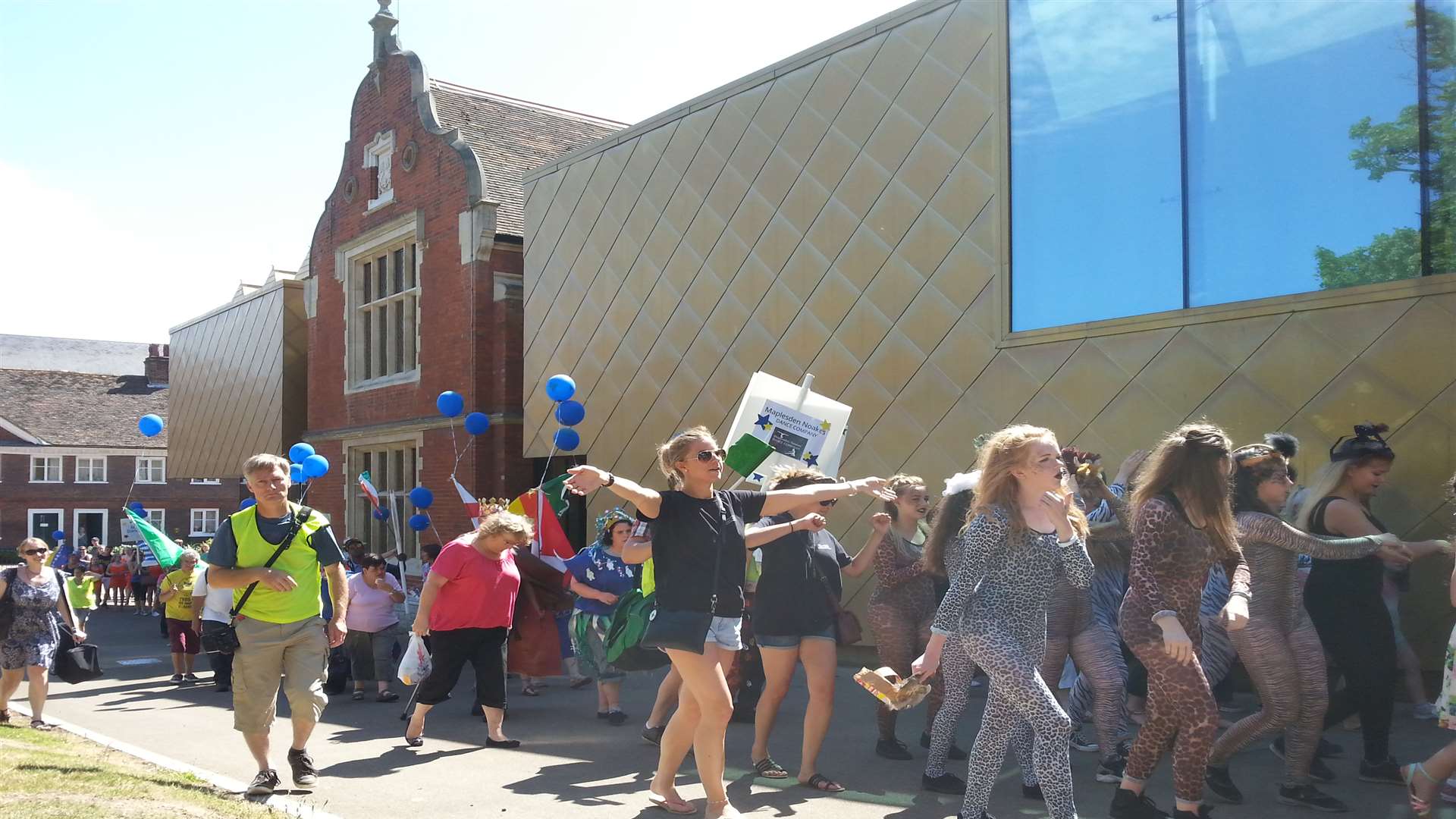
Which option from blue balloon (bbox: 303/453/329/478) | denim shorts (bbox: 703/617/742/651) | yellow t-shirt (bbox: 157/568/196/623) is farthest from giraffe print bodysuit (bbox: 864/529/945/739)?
blue balloon (bbox: 303/453/329/478)

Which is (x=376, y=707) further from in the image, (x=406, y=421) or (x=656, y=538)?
(x=406, y=421)

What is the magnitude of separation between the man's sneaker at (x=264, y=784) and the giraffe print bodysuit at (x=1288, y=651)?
4.88 metres

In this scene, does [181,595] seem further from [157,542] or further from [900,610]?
[900,610]

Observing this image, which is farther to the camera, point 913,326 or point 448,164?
point 448,164

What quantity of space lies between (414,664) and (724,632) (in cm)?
397

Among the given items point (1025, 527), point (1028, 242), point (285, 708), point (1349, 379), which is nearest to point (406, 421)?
point (285, 708)

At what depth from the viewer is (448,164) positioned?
1883cm

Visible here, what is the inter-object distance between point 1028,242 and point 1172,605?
617 cm

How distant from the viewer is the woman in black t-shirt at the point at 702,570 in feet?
16.8

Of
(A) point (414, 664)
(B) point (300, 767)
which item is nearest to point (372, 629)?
(A) point (414, 664)

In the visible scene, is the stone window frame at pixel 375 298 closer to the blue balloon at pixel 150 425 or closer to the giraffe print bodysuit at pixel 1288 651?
the blue balloon at pixel 150 425

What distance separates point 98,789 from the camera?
19.7 ft

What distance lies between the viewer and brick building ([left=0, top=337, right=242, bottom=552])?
160 ft

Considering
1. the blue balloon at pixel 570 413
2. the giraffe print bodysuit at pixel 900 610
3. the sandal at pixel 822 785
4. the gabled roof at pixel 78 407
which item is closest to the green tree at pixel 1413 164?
the giraffe print bodysuit at pixel 900 610
